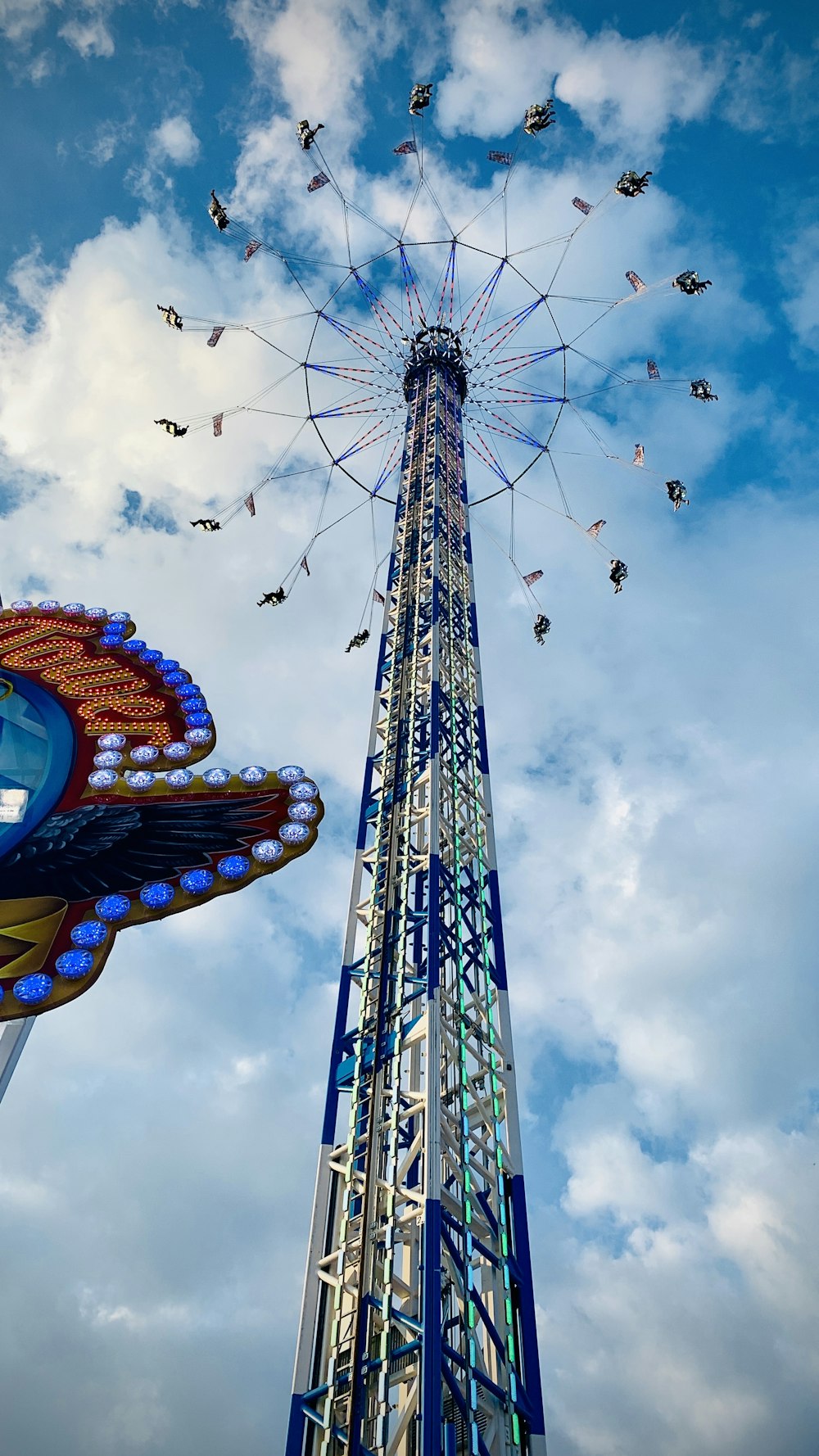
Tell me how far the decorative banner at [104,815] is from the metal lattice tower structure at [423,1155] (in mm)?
4460

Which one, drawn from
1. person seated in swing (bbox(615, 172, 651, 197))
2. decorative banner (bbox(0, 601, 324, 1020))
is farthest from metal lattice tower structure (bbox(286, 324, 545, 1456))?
person seated in swing (bbox(615, 172, 651, 197))

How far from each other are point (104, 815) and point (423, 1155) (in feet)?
44.5

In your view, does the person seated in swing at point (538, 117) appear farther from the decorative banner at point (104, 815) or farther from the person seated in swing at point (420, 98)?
the decorative banner at point (104, 815)

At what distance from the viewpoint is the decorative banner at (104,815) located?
65.8ft

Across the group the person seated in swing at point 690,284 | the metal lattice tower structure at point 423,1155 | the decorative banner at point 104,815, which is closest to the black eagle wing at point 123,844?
the decorative banner at point 104,815

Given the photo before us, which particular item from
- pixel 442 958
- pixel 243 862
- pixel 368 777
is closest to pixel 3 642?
pixel 243 862

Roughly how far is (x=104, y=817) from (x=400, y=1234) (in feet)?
45.3

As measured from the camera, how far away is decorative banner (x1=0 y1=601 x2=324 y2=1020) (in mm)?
20062

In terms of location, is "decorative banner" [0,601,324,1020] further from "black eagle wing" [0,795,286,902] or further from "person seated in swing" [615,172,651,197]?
"person seated in swing" [615,172,651,197]

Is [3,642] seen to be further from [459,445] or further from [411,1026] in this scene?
[411,1026]

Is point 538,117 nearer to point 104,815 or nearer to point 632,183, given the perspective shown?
point 632,183

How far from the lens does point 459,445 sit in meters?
33.7

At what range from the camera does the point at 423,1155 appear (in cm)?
1340

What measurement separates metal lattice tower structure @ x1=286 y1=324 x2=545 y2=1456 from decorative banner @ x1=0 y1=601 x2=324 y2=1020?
4460 mm
